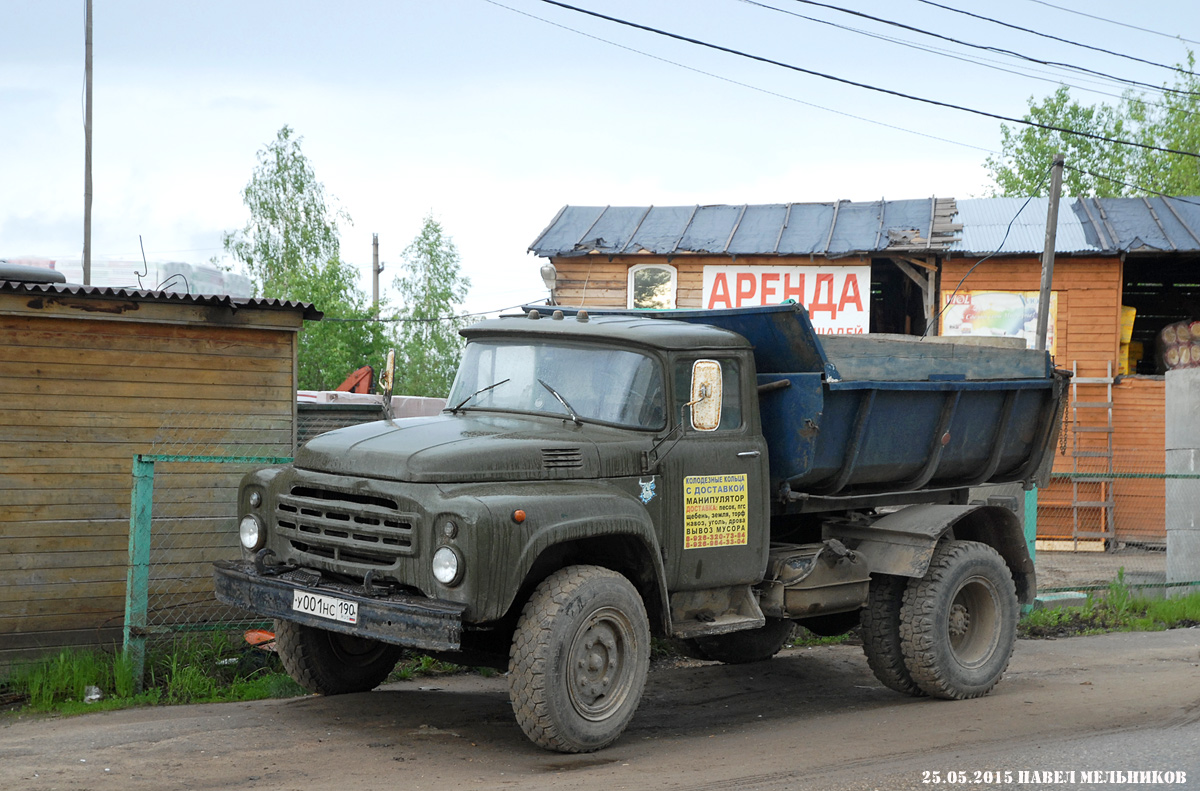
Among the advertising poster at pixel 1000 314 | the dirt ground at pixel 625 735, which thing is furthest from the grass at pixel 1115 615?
the advertising poster at pixel 1000 314

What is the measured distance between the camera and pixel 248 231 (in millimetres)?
40219

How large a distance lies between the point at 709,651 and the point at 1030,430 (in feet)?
9.63

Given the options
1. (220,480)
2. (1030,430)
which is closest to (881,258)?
(1030,430)

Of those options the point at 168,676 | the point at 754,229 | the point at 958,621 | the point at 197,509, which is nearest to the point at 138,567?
the point at 168,676

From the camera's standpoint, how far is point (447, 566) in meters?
5.37

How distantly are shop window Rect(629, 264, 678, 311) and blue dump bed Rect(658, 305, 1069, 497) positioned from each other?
470 inches

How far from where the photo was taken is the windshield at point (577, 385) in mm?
6406

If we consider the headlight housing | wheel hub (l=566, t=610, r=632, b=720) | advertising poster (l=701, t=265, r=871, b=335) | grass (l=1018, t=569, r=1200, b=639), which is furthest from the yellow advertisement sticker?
advertising poster (l=701, t=265, r=871, b=335)

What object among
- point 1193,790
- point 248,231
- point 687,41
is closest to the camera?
point 1193,790

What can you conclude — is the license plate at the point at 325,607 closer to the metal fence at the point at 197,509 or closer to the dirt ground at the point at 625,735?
the dirt ground at the point at 625,735

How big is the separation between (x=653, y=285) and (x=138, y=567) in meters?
14.3

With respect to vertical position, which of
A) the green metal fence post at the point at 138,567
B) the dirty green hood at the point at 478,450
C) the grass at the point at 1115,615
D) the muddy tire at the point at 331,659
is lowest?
the grass at the point at 1115,615

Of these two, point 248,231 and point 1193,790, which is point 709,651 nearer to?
point 1193,790

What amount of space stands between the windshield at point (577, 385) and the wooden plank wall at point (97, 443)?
7.91ft
